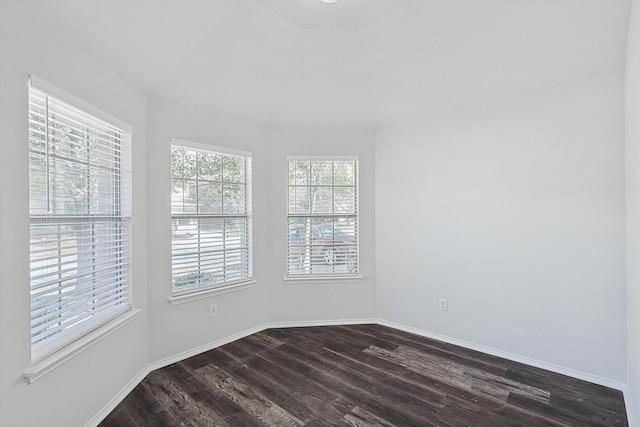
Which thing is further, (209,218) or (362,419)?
(209,218)

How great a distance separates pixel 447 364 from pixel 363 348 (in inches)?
31.2

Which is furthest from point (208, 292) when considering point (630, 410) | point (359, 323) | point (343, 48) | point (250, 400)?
point (630, 410)

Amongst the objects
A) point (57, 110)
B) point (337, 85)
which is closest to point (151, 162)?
point (57, 110)

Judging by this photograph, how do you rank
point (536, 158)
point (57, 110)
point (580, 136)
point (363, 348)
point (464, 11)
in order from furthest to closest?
point (363, 348)
point (536, 158)
point (580, 136)
point (464, 11)
point (57, 110)

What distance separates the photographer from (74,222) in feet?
6.39

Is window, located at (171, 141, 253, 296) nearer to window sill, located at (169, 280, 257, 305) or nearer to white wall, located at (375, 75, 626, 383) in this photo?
window sill, located at (169, 280, 257, 305)

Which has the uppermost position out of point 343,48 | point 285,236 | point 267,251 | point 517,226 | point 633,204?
point 343,48

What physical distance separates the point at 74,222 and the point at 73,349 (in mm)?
752

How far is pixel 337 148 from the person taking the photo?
381cm

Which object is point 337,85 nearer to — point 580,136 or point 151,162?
point 151,162

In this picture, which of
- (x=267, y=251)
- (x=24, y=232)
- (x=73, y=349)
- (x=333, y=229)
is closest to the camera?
(x=24, y=232)

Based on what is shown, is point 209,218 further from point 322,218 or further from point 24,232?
point 24,232

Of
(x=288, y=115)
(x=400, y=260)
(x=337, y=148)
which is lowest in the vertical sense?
(x=400, y=260)

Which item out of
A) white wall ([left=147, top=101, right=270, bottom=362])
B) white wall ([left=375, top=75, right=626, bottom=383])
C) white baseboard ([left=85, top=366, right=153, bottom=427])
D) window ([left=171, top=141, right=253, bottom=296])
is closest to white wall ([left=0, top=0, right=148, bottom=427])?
white baseboard ([left=85, top=366, right=153, bottom=427])
